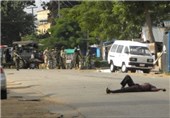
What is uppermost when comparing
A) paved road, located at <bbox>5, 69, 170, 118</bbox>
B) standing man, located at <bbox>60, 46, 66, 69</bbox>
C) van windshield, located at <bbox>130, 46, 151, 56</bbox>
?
van windshield, located at <bbox>130, 46, 151, 56</bbox>

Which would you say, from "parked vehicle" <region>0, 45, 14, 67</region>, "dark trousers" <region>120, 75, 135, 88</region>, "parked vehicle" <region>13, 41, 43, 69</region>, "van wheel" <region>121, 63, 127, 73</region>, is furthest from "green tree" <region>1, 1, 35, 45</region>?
"dark trousers" <region>120, 75, 135, 88</region>

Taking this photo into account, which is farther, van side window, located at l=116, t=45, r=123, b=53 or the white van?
van side window, located at l=116, t=45, r=123, b=53

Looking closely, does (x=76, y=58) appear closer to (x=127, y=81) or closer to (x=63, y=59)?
(x=63, y=59)

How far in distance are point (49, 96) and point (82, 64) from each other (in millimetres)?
25004

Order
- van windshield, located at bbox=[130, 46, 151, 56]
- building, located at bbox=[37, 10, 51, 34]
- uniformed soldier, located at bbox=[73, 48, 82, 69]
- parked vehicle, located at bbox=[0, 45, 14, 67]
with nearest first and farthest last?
1. van windshield, located at bbox=[130, 46, 151, 56]
2. uniformed soldier, located at bbox=[73, 48, 82, 69]
3. parked vehicle, located at bbox=[0, 45, 14, 67]
4. building, located at bbox=[37, 10, 51, 34]

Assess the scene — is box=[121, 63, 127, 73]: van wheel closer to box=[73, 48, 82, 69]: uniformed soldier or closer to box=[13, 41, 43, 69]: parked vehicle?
box=[73, 48, 82, 69]: uniformed soldier

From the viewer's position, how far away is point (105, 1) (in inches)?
1989

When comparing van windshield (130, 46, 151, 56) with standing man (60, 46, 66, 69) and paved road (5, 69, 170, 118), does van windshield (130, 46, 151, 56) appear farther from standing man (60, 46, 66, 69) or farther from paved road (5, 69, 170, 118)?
paved road (5, 69, 170, 118)

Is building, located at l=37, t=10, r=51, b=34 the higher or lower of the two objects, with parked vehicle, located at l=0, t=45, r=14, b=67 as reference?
higher

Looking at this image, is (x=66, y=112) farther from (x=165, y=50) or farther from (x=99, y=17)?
(x=99, y=17)

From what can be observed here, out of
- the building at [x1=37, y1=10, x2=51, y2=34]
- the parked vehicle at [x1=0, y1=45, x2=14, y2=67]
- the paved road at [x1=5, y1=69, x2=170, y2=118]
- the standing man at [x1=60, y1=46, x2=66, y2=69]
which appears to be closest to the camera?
the paved road at [x1=5, y1=69, x2=170, y2=118]

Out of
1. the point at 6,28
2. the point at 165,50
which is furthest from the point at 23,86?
the point at 6,28

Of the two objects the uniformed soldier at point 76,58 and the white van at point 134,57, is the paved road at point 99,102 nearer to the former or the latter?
the white van at point 134,57

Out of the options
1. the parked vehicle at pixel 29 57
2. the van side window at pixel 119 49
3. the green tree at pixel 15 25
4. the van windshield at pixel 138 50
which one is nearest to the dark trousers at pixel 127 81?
the van windshield at pixel 138 50
